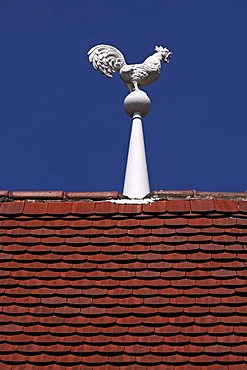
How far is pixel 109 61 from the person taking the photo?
11680mm

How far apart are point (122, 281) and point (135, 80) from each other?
132 inches

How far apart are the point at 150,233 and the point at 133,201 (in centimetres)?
52

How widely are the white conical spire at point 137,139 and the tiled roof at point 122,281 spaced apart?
57.1 inches

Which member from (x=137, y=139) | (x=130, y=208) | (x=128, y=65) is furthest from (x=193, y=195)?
(x=128, y=65)

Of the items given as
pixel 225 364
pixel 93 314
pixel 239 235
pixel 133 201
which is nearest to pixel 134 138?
→ pixel 133 201

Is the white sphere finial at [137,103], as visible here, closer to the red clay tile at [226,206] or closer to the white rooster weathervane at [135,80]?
the white rooster weathervane at [135,80]

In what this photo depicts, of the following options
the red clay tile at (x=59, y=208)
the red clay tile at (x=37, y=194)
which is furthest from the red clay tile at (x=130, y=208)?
the red clay tile at (x=37, y=194)

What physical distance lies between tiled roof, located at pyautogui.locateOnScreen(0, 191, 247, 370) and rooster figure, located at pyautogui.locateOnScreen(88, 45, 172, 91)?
221 centimetres

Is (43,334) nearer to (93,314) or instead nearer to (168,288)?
(93,314)

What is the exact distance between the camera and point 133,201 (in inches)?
381

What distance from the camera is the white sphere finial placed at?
11438 mm

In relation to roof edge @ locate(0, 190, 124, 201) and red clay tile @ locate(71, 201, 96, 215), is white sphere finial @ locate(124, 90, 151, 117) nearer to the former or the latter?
roof edge @ locate(0, 190, 124, 201)

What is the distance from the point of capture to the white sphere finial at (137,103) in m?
11.4

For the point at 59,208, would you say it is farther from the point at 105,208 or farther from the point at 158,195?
the point at 158,195
